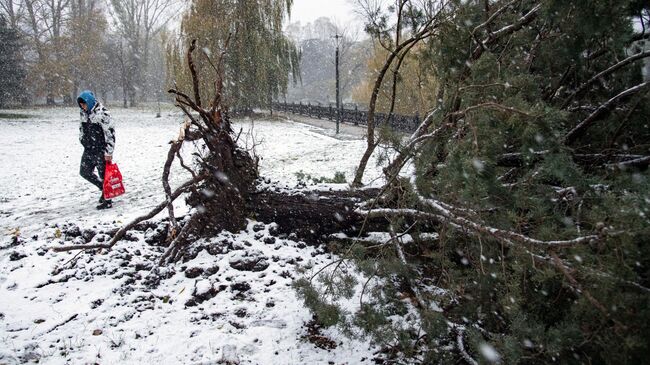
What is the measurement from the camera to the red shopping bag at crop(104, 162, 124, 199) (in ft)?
19.2

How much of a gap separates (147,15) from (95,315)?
45.4 metres

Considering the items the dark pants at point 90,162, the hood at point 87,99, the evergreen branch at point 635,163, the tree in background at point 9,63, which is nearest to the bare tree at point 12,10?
the tree in background at point 9,63

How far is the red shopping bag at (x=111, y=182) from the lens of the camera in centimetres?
586

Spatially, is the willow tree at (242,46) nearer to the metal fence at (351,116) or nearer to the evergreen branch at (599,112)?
the metal fence at (351,116)

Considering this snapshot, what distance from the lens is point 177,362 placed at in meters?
2.90

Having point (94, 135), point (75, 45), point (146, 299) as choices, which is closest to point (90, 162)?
point (94, 135)

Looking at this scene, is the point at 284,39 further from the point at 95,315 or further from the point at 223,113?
the point at 95,315

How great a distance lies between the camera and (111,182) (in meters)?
5.98

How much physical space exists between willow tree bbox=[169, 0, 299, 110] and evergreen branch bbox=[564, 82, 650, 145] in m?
16.5

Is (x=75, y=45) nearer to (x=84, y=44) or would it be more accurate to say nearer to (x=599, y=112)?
(x=84, y=44)

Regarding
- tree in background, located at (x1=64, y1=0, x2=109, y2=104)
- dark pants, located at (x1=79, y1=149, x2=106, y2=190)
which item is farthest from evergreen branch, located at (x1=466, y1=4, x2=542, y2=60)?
tree in background, located at (x1=64, y1=0, x2=109, y2=104)

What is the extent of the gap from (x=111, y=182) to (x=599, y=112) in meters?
6.44

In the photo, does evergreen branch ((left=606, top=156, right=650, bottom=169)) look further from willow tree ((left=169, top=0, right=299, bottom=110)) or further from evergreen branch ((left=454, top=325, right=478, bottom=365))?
willow tree ((left=169, top=0, right=299, bottom=110))

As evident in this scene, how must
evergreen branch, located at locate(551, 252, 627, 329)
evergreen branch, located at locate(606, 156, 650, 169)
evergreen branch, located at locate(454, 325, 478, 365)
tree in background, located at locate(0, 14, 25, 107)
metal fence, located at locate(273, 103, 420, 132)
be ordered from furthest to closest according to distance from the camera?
tree in background, located at locate(0, 14, 25, 107) → metal fence, located at locate(273, 103, 420, 132) → evergreen branch, located at locate(454, 325, 478, 365) → evergreen branch, located at locate(606, 156, 650, 169) → evergreen branch, located at locate(551, 252, 627, 329)
